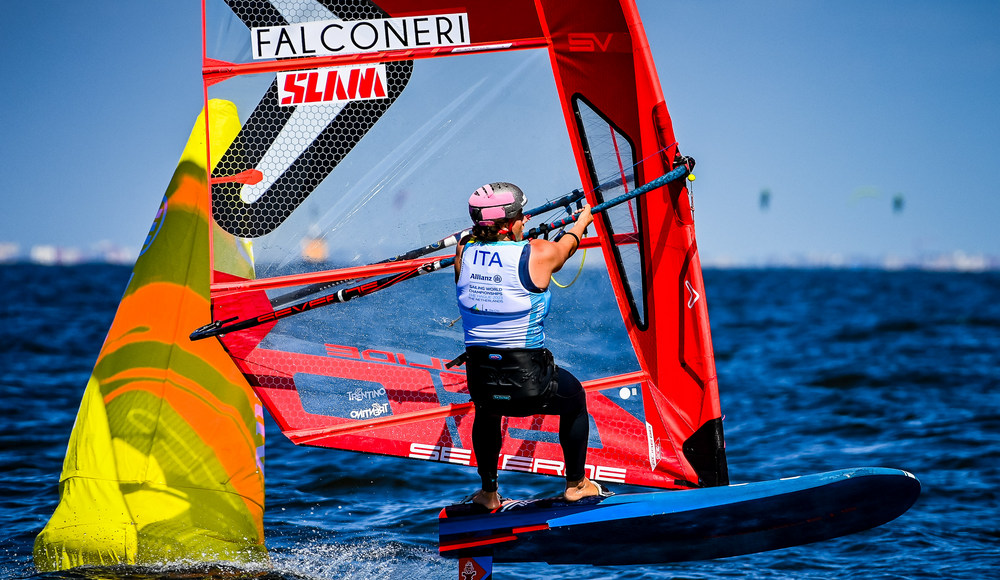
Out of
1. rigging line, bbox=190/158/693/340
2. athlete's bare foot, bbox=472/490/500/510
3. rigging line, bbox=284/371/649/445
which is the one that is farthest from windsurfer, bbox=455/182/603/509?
rigging line, bbox=284/371/649/445

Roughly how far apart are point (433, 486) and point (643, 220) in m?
3.84

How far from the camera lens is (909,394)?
1224 cm

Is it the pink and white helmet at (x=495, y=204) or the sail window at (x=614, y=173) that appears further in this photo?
the sail window at (x=614, y=173)

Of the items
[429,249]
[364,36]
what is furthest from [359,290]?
[364,36]

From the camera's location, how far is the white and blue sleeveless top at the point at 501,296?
4.26 meters

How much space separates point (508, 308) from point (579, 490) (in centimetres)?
108

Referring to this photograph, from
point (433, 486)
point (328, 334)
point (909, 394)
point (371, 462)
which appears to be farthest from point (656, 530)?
point (909, 394)

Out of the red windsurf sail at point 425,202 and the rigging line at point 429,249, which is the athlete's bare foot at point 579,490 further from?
the rigging line at point 429,249

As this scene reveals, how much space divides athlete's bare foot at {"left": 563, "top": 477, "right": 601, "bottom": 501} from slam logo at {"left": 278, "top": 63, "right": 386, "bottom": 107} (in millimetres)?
2191

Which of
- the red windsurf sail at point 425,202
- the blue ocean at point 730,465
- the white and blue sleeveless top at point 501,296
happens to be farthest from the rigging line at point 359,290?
the blue ocean at point 730,465

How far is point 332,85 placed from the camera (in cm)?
483

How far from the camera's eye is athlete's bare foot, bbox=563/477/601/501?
4719mm

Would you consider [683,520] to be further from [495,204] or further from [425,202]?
[425,202]

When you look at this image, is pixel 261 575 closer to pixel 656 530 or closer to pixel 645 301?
pixel 656 530
